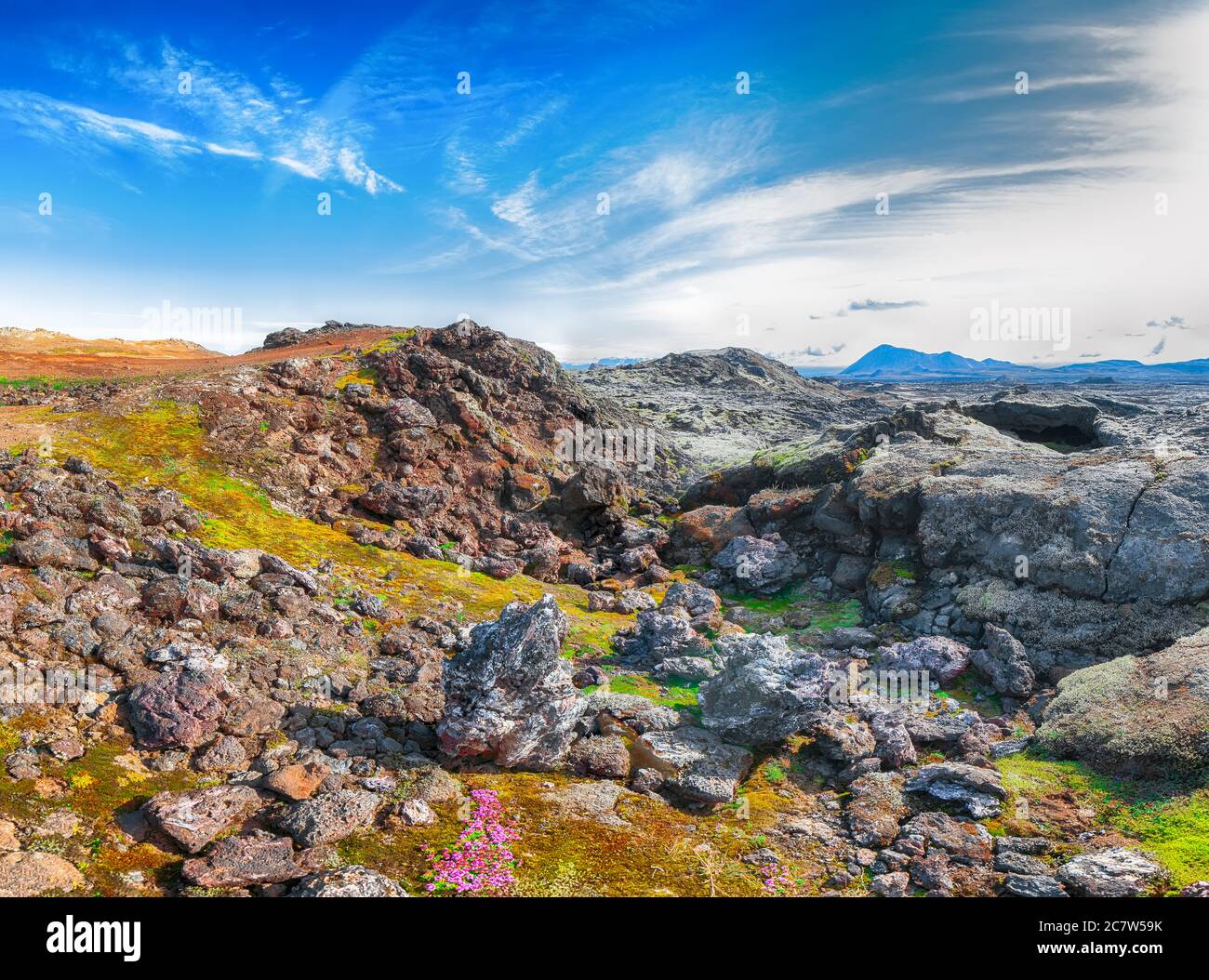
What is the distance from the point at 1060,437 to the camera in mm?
32906

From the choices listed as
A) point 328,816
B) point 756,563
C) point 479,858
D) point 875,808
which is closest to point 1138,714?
point 875,808

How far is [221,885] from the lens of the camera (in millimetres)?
7680

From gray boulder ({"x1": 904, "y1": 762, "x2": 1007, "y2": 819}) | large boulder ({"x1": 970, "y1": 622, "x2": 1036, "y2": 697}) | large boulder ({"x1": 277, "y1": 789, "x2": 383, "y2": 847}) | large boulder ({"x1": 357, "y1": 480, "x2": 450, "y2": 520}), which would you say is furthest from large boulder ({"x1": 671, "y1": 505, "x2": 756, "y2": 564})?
large boulder ({"x1": 277, "y1": 789, "x2": 383, "y2": 847})

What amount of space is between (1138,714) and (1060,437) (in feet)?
82.7

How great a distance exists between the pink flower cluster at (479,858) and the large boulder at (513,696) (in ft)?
4.49

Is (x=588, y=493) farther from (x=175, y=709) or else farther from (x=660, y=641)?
(x=175, y=709)

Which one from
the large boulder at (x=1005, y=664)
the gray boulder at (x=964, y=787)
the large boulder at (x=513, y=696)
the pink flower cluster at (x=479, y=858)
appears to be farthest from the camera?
the large boulder at (x=1005, y=664)

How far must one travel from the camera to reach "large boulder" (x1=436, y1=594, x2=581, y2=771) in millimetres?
11008

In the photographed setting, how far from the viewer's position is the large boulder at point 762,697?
1252 cm

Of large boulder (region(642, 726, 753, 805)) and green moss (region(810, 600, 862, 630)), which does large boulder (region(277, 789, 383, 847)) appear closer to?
large boulder (region(642, 726, 753, 805))

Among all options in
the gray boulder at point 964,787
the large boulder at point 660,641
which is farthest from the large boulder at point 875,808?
the large boulder at point 660,641

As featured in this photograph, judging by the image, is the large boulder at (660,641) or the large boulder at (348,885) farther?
the large boulder at (660,641)

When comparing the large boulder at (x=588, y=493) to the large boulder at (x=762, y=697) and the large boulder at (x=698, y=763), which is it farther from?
the large boulder at (x=698, y=763)

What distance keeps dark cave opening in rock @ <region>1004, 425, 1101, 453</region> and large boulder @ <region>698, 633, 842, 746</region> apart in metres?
25.1
